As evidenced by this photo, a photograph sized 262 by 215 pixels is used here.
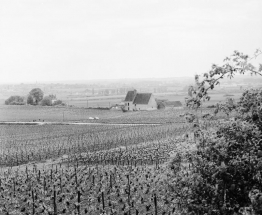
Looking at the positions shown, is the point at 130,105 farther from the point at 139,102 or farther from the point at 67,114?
→ the point at 67,114

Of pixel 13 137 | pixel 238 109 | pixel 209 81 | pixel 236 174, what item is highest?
pixel 209 81

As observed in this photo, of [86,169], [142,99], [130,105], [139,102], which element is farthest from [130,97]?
[86,169]

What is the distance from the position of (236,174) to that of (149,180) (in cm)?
1288

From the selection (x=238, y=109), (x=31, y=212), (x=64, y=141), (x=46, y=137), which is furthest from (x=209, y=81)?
(x=46, y=137)

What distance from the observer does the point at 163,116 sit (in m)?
63.2

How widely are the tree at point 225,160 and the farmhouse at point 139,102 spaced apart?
73306 millimetres

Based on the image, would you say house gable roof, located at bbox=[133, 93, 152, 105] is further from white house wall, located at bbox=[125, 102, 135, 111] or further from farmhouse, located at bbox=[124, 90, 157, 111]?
white house wall, located at bbox=[125, 102, 135, 111]

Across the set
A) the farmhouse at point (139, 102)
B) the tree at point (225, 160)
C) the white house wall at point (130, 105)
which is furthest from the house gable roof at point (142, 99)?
the tree at point (225, 160)

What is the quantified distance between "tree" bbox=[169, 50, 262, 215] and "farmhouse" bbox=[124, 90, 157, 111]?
241 feet

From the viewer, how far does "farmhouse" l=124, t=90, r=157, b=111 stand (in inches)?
3231

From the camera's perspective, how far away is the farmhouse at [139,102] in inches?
3231

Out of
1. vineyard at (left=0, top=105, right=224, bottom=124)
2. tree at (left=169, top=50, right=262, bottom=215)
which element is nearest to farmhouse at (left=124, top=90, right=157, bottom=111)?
vineyard at (left=0, top=105, right=224, bottom=124)

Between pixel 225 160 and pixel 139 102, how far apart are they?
7478 cm

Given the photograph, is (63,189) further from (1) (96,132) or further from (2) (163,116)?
(2) (163,116)
